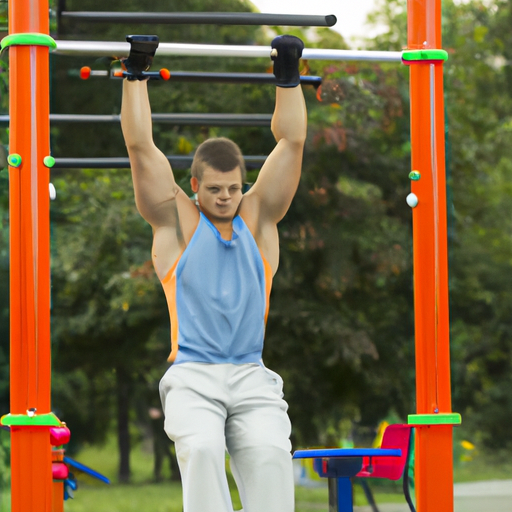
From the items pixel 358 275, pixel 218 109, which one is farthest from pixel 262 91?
pixel 358 275

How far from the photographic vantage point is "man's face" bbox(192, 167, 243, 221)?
245 cm

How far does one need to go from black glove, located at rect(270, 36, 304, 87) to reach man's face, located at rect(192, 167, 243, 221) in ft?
0.91

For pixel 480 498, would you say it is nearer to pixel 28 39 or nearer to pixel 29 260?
pixel 29 260

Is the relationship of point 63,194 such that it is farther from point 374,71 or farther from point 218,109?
point 374,71

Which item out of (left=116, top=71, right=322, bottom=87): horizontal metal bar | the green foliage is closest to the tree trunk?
the green foliage

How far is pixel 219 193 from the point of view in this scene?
2465 mm

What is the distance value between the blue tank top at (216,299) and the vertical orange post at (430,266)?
0.53 metres

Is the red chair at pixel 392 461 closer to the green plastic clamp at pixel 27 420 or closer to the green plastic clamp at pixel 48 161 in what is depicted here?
the green plastic clamp at pixel 27 420

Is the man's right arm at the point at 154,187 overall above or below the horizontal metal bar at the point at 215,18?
below

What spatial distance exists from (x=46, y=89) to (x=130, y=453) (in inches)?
235

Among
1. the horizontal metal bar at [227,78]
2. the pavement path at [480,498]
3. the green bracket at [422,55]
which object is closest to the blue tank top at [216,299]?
the horizontal metal bar at [227,78]

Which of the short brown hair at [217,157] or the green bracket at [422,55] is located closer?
the short brown hair at [217,157]

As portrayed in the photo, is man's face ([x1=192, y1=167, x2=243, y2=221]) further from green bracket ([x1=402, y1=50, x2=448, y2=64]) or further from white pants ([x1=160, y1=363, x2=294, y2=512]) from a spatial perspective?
green bracket ([x1=402, y1=50, x2=448, y2=64])

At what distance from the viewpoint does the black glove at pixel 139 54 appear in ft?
7.44
